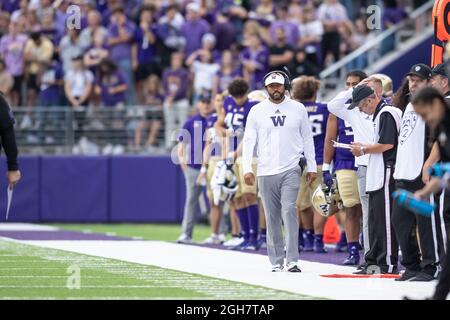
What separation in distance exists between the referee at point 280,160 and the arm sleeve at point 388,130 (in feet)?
2.94

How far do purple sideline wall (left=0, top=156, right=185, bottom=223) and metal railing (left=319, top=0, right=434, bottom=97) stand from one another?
3452mm

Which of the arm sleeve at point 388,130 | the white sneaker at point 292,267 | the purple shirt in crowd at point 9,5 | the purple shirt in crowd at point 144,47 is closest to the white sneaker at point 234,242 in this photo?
the white sneaker at point 292,267

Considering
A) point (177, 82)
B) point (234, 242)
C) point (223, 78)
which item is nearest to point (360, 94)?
point (234, 242)

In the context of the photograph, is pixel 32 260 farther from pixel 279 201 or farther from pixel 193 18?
pixel 193 18

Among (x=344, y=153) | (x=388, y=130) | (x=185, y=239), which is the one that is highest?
(x=388, y=130)

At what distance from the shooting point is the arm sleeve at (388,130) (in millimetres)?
12555

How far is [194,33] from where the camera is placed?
23.6 m

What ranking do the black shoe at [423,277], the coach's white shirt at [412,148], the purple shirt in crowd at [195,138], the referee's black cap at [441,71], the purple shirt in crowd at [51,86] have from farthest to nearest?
the purple shirt in crowd at [51,86]
the purple shirt in crowd at [195,138]
the referee's black cap at [441,71]
the black shoe at [423,277]
the coach's white shirt at [412,148]

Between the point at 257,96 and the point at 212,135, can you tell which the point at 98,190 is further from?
the point at 257,96

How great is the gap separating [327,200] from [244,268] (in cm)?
164

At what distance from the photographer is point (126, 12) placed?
24797 millimetres

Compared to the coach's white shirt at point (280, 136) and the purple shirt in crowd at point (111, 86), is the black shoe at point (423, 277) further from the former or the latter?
the purple shirt in crowd at point (111, 86)

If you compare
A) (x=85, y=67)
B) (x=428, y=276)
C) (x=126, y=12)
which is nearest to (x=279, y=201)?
(x=428, y=276)

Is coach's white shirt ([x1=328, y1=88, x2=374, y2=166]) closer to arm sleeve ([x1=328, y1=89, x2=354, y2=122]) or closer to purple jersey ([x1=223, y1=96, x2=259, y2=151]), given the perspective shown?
arm sleeve ([x1=328, y1=89, x2=354, y2=122])
